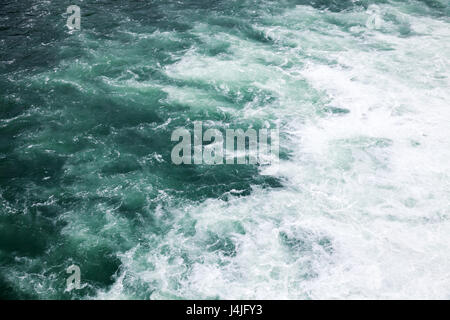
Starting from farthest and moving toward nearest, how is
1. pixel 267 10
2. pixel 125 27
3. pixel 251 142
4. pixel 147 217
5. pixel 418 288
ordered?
1. pixel 267 10
2. pixel 125 27
3. pixel 251 142
4. pixel 147 217
5. pixel 418 288

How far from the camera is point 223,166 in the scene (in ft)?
43.5

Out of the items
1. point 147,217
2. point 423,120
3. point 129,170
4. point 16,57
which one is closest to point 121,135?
point 129,170

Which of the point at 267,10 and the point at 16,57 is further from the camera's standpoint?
the point at 267,10

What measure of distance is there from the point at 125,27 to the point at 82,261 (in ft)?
46.0

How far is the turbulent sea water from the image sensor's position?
1028 centimetres

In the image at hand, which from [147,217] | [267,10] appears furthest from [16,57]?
[267,10]

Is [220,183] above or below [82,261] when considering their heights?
above

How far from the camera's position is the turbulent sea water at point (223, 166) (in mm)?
10281

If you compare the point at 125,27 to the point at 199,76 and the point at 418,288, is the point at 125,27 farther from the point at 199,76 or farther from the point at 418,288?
the point at 418,288

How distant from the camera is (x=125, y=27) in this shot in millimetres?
20203

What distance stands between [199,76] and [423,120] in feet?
31.4

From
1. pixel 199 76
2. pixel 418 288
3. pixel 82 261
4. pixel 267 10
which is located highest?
pixel 267 10

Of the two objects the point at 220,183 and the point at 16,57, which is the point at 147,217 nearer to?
the point at 220,183

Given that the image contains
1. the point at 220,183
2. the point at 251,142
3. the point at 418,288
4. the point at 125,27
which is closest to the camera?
the point at 418,288
